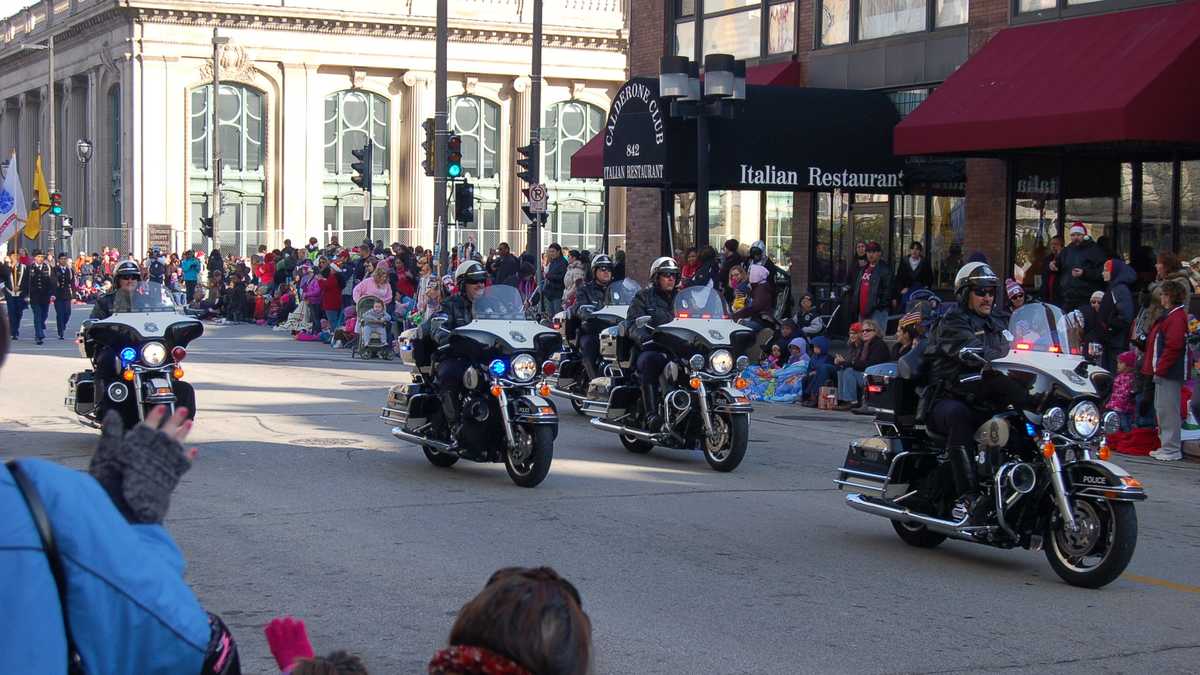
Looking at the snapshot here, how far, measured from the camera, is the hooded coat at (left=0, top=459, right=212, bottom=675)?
257 cm

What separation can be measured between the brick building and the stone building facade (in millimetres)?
28369

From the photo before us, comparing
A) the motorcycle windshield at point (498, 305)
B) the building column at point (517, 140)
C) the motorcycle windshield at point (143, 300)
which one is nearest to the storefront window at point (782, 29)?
the motorcycle windshield at point (498, 305)

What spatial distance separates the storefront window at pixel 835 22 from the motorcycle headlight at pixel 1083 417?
16.8 metres

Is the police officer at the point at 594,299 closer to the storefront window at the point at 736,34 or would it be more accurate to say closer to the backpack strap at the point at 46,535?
the storefront window at the point at 736,34

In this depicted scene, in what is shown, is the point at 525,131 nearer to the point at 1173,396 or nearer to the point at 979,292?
the point at 1173,396

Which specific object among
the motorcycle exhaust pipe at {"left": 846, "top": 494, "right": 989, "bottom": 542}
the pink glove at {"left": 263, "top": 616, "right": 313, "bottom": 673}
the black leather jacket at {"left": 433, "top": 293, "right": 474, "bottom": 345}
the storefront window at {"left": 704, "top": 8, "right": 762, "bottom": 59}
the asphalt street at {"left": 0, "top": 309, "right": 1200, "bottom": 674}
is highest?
the storefront window at {"left": 704, "top": 8, "right": 762, "bottom": 59}

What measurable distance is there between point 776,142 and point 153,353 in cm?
1222

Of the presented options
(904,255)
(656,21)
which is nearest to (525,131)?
(656,21)

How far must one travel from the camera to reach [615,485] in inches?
474

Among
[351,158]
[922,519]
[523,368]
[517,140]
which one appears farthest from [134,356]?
[517,140]

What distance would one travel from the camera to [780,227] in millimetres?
27062

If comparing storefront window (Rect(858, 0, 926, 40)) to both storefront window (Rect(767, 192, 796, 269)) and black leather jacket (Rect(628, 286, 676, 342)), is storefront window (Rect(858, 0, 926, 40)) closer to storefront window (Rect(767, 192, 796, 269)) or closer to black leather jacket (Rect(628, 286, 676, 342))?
storefront window (Rect(767, 192, 796, 269))

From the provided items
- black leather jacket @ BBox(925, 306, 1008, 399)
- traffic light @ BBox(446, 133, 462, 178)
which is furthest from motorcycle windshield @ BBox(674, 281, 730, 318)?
traffic light @ BBox(446, 133, 462, 178)

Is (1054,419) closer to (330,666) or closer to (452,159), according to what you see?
(330,666)
